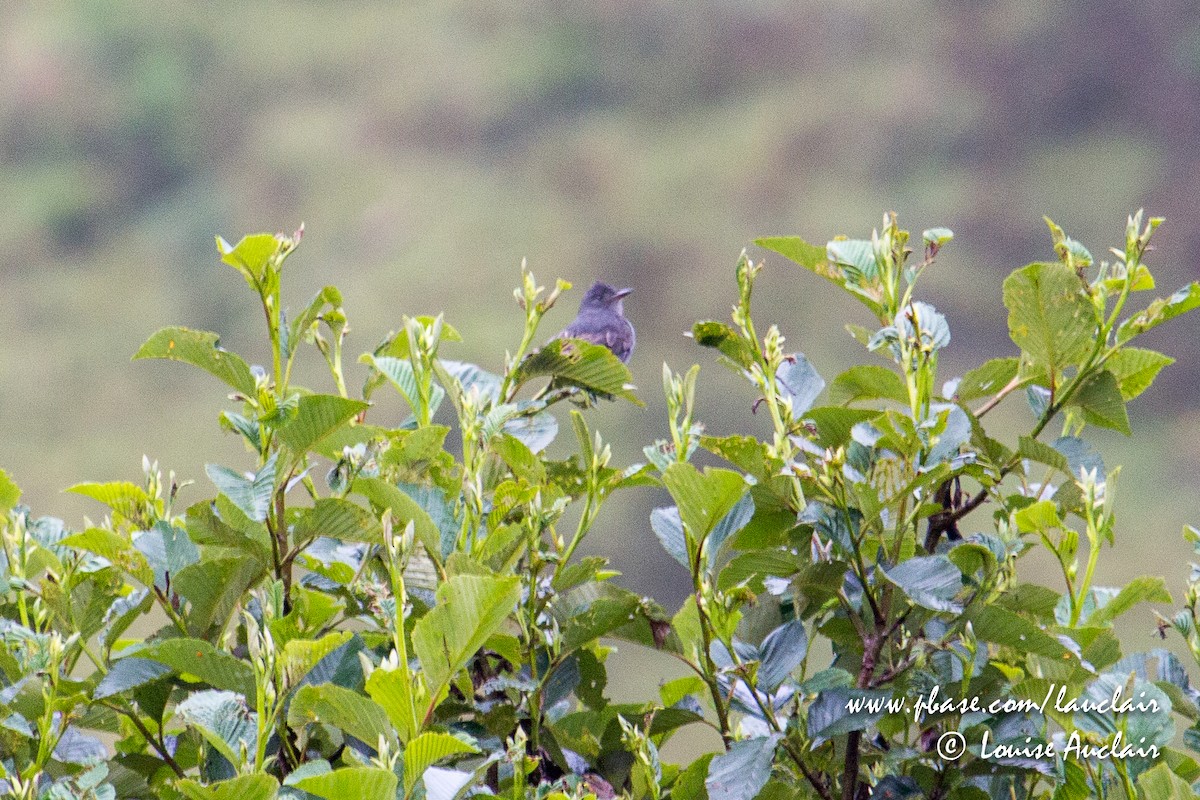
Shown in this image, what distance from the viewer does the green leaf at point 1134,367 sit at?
0.77 metres

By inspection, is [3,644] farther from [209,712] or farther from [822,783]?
[822,783]

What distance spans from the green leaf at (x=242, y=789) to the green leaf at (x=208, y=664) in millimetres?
102

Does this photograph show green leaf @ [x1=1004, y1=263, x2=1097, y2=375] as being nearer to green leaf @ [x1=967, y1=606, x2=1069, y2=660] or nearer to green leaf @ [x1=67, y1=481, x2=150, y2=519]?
green leaf @ [x1=967, y1=606, x2=1069, y2=660]

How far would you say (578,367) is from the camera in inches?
30.3

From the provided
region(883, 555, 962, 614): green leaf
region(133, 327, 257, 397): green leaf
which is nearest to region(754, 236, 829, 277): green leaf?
region(883, 555, 962, 614): green leaf

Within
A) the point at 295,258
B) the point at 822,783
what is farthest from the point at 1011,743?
the point at 295,258

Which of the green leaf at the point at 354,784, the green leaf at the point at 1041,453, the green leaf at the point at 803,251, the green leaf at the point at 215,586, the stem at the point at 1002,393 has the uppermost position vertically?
the green leaf at the point at 803,251

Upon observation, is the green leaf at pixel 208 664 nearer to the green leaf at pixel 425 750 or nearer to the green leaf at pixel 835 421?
the green leaf at pixel 425 750

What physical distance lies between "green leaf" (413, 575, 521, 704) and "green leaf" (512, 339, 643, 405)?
23 cm

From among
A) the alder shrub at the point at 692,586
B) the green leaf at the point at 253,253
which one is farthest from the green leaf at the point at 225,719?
the green leaf at the point at 253,253

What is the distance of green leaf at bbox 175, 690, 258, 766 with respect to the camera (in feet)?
1.97

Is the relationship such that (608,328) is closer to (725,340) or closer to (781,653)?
(725,340)

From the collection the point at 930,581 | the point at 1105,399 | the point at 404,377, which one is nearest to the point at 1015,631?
the point at 930,581

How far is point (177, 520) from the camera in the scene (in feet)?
2.40
